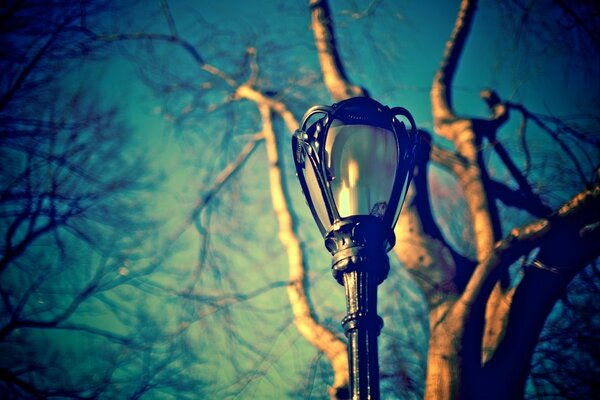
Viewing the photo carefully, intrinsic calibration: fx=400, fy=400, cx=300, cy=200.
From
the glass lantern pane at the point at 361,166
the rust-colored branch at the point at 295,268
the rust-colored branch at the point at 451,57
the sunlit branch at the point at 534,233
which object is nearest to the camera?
the glass lantern pane at the point at 361,166

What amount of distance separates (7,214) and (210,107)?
3.04 meters

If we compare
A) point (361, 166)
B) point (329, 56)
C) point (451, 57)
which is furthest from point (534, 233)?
point (329, 56)

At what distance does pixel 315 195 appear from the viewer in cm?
167

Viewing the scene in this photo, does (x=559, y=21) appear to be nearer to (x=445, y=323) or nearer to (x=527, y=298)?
(x=527, y=298)

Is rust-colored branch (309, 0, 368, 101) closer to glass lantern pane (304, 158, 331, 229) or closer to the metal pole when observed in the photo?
glass lantern pane (304, 158, 331, 229)

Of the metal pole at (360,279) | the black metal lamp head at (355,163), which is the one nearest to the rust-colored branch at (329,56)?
the black metal lamp head at (355,163)

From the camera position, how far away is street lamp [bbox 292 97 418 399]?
145 centimetres

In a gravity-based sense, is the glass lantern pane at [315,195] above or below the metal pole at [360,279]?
above

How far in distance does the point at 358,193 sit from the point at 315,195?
199 millimetres

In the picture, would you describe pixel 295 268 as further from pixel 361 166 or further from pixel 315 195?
pixel 361 166

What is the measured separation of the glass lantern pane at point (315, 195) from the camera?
1620 mm

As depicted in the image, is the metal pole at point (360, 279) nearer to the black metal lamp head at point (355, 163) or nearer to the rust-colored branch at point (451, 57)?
the black metal lamp head at point (355, 163)

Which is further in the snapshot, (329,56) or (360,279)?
(329,56)

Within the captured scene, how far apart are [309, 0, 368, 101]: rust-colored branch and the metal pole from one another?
2.54 meters
